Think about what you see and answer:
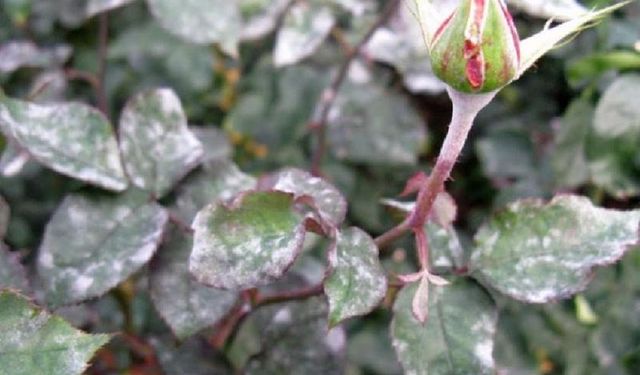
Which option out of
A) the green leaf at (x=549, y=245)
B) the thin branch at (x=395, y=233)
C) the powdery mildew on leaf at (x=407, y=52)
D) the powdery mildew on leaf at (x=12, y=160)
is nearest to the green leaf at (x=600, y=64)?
the powdery mildew on leaf at (x=407, y=52)

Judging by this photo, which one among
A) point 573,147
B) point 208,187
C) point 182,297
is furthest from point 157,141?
point 573,147

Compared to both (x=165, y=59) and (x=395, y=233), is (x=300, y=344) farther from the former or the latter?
(x=165, y=59)

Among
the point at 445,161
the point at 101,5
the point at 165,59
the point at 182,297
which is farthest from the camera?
the point at 165,59

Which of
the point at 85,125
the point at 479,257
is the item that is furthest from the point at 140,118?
the point at 479,257

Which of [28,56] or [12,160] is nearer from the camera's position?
[12,160]

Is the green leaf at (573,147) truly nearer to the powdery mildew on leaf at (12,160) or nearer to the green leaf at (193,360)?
the green leaf at (193,360)

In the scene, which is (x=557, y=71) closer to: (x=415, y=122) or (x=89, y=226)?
(x=415, y=122)

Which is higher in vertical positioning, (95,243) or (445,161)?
(445,161)

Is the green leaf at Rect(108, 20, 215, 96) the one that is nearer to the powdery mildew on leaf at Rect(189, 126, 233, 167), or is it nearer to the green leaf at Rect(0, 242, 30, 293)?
the powdery mildew on leaf at Rect(189, 126, 233, 167)
